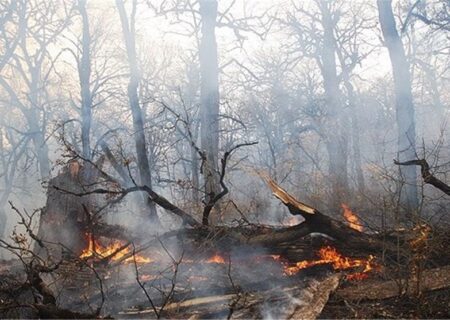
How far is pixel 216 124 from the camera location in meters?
11.9

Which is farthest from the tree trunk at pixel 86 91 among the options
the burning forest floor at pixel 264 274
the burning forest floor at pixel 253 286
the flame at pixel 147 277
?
the flame at pixel 147 277

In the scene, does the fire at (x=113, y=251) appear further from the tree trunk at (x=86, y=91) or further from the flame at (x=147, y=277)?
the tree trunk at (x=86, y=91)

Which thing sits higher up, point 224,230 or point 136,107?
point 136,107

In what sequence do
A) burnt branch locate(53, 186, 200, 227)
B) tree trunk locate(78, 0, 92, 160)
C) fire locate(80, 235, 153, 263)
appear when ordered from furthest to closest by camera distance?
tree trunk locate(78, 0, 92, 160) → fire locate(80, 235, 153, 263) → burnt branch locate(53, 186, 200, 227)

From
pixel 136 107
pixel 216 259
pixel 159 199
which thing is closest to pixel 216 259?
pixel 216 259

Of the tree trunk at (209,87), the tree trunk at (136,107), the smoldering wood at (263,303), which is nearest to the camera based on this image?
the smoldering wood at (263,303)

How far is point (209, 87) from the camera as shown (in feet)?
39.1

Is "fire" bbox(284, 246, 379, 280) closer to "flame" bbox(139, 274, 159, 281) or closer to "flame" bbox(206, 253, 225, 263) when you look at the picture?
"flame" bbox(206, 253, 225, 263)

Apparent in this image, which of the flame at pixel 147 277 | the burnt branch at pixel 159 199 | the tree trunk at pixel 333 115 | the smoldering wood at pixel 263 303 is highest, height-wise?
the tree trunk at pixel 333 115

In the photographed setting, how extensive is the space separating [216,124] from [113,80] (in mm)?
10705

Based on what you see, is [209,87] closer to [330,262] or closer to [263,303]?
[330,262]

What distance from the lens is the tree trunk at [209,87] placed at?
11.7 meters

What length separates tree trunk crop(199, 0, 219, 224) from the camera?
38.4 feet

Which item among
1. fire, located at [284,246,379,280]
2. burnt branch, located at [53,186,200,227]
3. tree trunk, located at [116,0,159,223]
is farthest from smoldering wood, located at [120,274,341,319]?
tree trunk, located at [116,0,159,223]
